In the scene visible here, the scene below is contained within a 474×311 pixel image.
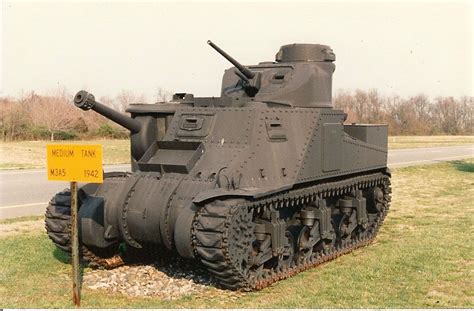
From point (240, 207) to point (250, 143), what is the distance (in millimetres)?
1406

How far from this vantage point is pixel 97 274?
10109mm

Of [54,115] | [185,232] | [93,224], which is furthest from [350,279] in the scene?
[54,115]

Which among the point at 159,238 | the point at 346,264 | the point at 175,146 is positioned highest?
the point at 175,146

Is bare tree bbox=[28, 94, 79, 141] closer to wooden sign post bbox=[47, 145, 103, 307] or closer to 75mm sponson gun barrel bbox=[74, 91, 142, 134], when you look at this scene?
75mm sponson gun barrel bbox=[74, 91, 142, 134]

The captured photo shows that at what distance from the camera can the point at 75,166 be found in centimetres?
812

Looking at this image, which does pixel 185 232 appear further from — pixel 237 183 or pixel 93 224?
pixel 93 224

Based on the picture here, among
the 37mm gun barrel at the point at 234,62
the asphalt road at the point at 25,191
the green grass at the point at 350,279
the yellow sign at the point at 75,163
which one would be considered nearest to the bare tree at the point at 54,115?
the asphalt road at the point at 25,191

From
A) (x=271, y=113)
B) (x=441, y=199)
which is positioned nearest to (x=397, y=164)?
→ (x=441, y=199)

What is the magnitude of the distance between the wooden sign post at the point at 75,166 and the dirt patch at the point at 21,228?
5598 mm

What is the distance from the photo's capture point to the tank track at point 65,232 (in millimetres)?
10031

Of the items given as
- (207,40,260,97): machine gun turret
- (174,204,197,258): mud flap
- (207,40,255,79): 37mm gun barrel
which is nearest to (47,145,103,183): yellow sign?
(174,204,197,258): mud flap

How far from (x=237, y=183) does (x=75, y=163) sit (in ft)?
7.45

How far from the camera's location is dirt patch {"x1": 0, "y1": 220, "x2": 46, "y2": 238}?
1356 centimetres

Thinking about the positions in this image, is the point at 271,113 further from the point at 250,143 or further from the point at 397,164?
the point at 397,164
